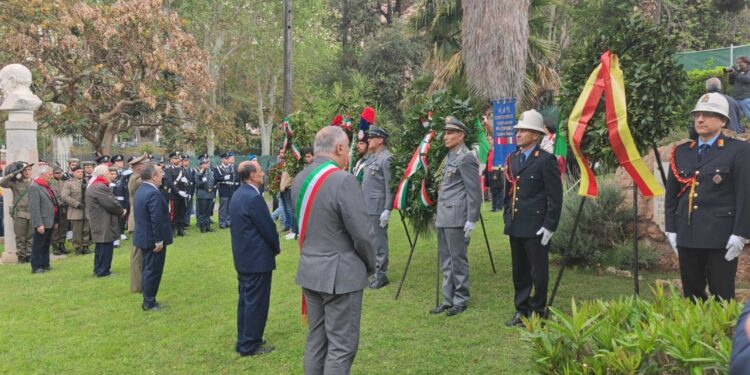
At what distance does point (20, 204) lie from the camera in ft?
36.2

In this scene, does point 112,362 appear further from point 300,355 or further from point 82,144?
point 82,144

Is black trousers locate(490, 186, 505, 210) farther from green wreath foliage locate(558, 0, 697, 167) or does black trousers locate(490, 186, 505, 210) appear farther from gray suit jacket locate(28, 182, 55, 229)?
gray suit jacket locate(28, 182, 55, 229)

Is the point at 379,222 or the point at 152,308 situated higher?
the point at 379,222

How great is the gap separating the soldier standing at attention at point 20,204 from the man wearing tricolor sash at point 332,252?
9171 millimetres

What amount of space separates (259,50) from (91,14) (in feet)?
52.7

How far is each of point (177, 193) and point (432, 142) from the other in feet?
29.3

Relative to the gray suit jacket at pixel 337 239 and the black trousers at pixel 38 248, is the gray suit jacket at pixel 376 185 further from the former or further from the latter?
the black trousers at pixel 38 248

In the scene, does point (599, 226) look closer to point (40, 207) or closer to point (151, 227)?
point (151, 227)

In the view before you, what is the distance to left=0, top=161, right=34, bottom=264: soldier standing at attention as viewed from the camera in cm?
1086

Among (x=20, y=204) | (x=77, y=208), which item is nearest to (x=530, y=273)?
(x=77, y=208)

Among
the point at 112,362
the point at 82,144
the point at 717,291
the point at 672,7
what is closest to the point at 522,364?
the point at 717,291

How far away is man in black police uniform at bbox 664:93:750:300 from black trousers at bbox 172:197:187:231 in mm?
12033

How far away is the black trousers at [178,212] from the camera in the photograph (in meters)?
14.1

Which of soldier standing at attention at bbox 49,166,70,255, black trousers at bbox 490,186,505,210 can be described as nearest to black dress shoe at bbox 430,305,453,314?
black trousers at bbox 490,186,505,210
